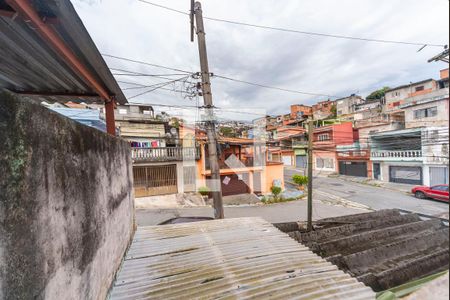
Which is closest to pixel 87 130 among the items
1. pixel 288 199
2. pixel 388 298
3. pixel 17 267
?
pixel 17 267

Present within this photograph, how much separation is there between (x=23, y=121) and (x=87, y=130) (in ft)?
2.91

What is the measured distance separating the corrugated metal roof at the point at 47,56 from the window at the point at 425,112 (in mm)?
24268

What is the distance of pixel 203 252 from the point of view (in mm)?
3098

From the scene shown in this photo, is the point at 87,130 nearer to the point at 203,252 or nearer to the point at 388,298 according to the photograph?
the point at 203,252

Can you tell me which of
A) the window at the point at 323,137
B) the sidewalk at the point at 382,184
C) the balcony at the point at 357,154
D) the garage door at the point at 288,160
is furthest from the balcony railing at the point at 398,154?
the garage door at the point at 288,160

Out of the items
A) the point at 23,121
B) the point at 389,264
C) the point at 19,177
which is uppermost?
the point at 23,121

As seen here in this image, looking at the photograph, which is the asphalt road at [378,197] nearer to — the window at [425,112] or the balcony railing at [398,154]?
the balcony railing at [398,154]

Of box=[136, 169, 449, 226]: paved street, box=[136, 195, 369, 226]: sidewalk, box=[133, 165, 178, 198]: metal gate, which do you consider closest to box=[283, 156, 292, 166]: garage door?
box=[136, 169, 449, 226]: paved street

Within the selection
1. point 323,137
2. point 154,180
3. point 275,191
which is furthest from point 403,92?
point 154,180

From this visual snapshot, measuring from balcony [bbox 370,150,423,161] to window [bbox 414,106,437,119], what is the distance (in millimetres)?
3629

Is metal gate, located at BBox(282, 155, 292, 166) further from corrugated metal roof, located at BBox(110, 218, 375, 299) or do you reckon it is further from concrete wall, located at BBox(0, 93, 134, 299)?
concrete wall, located at BBox(0, 93, 134, 299)

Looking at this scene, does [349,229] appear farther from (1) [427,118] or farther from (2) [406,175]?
(1) [427,118]

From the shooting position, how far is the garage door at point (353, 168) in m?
21.8

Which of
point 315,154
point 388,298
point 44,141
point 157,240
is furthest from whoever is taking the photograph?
point 315,154
